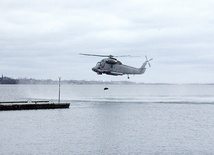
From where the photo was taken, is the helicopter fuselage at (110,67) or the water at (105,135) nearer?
the water at (105,135)

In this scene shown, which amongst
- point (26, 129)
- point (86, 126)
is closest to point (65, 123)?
point (86, 126)

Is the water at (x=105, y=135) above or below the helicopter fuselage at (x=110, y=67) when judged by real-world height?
below

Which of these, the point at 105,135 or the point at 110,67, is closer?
the point at 105,135

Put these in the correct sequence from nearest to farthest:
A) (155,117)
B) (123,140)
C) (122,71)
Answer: (123,140), (155,117), (122,71)

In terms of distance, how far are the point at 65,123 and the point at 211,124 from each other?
2895 centimetres

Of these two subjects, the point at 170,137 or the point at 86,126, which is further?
the point at 86,126

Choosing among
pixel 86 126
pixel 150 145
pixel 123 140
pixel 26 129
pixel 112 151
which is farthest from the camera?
pixel 86 126

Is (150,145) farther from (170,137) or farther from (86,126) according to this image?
(86,126)

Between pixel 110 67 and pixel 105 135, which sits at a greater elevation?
pixel 110 67

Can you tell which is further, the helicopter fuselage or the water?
the helicopter fuselage

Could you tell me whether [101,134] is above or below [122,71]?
below

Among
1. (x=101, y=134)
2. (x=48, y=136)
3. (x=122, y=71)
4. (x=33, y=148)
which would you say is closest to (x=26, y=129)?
(x=48, y=136)

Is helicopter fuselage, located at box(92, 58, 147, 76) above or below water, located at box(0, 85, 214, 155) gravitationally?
above

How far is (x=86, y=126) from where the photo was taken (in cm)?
7306
